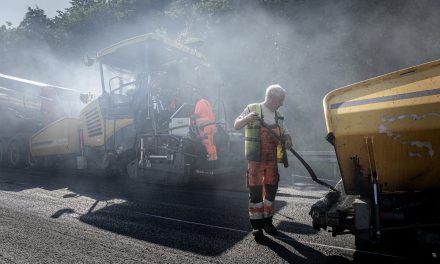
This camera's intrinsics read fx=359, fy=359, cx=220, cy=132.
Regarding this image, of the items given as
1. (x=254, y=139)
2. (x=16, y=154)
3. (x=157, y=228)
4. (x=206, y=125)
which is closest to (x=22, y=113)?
(x=16, y=154)

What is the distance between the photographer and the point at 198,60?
7.39 m

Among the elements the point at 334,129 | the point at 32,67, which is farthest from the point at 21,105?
the point at 32,67

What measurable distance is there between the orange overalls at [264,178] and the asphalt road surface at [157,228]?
0.30 meters

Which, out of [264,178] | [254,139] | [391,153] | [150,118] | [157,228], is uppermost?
[150,118]

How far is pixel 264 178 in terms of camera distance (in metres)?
3.92

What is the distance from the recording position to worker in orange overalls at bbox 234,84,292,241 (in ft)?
12.3

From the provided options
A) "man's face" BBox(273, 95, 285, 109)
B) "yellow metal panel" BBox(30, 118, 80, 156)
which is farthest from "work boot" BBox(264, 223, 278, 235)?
"yellow metal panel" BBox(30, 118, 80, 156)

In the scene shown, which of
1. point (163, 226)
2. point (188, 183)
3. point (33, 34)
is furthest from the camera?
point (33, 34)

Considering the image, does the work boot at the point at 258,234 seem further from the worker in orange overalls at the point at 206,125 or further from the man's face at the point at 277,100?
the worker in orange overalls at the point at 206,125

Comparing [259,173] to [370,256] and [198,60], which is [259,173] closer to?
[370,256]

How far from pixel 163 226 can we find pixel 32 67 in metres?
31.6

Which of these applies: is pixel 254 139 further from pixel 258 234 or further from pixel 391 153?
pixel 391 153

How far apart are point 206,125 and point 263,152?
255cm

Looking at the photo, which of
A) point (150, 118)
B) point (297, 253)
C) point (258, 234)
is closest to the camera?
point (297, 253)
